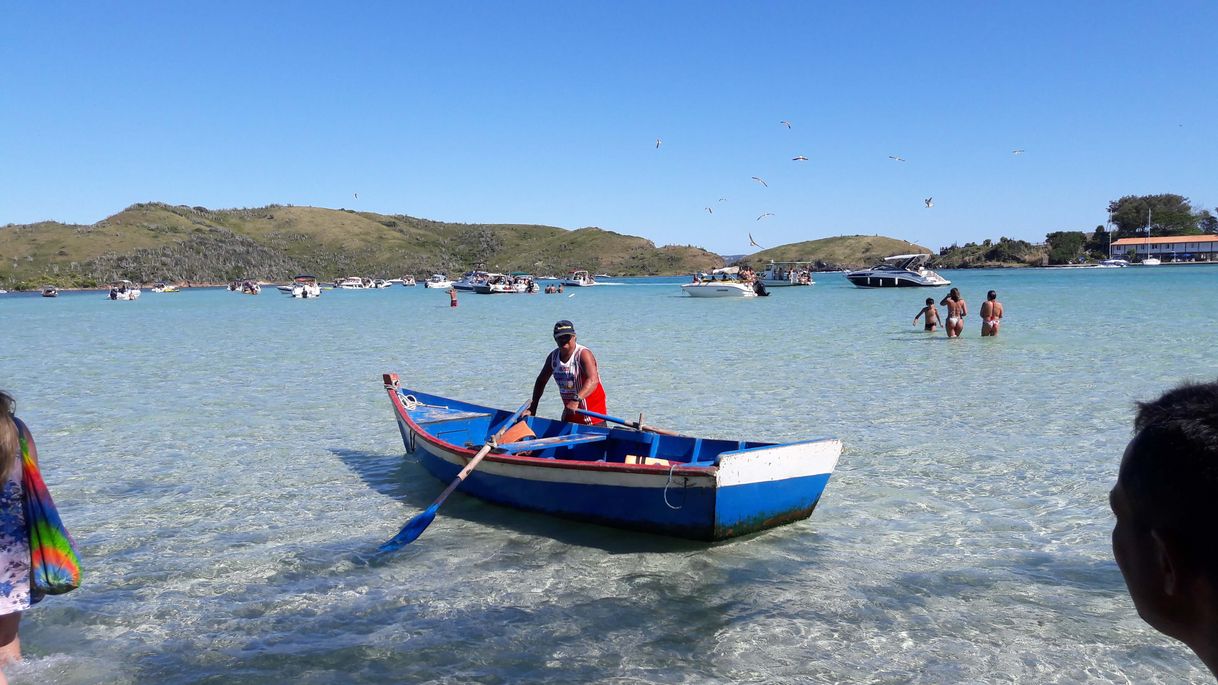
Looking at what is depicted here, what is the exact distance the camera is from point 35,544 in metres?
3.53

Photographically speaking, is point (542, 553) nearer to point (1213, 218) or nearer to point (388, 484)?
point (388, 484)

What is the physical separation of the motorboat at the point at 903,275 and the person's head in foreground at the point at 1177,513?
265 feet

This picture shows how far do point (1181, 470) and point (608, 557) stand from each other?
23.1 ft

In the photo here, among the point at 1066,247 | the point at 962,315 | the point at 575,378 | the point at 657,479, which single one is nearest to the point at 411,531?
the point at 657,479

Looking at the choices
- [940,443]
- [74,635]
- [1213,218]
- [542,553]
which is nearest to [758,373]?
[940,443]

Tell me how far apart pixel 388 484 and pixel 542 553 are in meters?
3.86

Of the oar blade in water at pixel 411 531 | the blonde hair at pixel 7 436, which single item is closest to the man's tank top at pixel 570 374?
the oar blade in water at pixel 411 531

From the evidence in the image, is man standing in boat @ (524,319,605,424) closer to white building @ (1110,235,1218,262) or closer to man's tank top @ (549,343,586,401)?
man's tank top @ (549,343,586,401)

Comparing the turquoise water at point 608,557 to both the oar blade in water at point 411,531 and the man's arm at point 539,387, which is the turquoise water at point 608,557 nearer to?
the oar blade in water at point 411,531

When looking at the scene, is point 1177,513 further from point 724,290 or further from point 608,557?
point 724,290

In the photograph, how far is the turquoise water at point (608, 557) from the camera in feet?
19.6

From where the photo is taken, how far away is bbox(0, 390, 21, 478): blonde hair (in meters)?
3.13

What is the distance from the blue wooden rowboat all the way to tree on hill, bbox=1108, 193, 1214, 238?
19246 cm

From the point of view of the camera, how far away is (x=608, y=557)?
8.00 m
